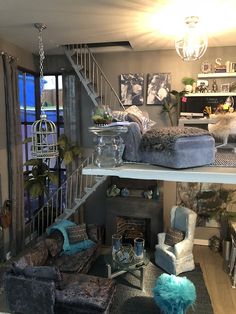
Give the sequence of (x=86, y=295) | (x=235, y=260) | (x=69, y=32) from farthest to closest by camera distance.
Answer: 1. (x=235, y=260)
2. (x=69, y=32)
3. (x=86, y=295)

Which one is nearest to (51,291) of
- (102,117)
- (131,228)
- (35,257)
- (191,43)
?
(35,257)

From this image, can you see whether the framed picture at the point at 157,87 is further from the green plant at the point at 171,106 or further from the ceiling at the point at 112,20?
the ceiling at the point at 112,20

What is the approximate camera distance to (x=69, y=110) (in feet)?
18.0

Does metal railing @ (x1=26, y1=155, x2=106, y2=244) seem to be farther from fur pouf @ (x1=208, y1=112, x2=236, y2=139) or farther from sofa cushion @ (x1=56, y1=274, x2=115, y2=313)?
fur pouf @ (x1=208, y1=112, x2=236, y2=139)

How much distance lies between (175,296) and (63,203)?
3.18 metres

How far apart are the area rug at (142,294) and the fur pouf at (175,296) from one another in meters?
0.58

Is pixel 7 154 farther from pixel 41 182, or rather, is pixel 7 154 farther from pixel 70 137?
pixel 70 137

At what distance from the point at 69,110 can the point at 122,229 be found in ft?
8.58

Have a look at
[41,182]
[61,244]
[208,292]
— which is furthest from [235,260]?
[41,182]

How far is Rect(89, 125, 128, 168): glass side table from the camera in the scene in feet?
5.40

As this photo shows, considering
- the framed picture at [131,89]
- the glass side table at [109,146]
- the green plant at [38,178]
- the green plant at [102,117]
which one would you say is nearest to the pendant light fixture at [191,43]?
the green plant at [102,117]

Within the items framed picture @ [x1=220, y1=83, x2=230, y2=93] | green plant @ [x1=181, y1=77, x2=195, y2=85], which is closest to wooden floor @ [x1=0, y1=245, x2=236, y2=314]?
framed picture @ [x1=220, y1=83, x2=230, y2=93]

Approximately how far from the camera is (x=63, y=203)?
5711 mm

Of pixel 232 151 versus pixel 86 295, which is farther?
pixel 86 295
